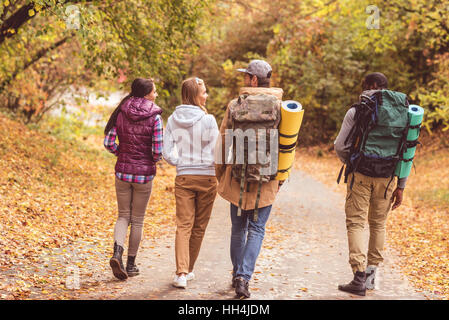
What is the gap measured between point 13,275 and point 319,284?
10.3 ft

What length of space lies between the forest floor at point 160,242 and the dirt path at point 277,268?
0.01m

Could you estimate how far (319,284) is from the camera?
18.5ft

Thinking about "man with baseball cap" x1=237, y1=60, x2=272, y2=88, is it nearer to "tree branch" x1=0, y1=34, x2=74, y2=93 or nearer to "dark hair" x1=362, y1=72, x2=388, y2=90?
"dark hair" x1=362, y1=72, x2=388, y2=90

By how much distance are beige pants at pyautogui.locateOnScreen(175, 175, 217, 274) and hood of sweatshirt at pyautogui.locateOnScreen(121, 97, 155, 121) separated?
2.32 feet

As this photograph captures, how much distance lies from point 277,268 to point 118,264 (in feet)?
6.67

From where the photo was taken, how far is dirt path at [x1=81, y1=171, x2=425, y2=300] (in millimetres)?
5090

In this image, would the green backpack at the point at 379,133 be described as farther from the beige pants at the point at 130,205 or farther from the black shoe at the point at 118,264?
the black shoe at the point at 118,264

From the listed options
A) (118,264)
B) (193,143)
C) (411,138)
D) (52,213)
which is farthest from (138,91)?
(52,213)

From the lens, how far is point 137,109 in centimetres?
521

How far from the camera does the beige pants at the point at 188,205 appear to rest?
5070mm

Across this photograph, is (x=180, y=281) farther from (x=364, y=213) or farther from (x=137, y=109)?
(x=364, y=213)
